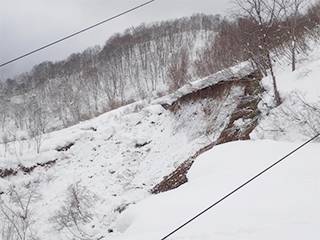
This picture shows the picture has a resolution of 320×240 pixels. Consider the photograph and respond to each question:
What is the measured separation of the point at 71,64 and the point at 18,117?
77.6ft

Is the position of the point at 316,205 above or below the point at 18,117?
below

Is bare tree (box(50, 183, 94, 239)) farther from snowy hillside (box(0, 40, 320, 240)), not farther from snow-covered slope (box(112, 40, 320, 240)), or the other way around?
snow-covered slope (box(112, 40, 320, 240))

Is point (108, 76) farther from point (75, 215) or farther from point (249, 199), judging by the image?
point (249, 199)

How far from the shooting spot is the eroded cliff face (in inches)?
382

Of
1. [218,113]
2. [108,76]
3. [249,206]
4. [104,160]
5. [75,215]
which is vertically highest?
[108,76]

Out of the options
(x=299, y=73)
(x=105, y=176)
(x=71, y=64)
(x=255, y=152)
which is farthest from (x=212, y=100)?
(x=71, y=64)

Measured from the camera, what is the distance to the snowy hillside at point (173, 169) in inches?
121

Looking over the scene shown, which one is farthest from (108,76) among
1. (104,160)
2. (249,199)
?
(249,199)

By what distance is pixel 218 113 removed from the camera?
1237cm

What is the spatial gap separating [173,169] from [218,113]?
3.67m

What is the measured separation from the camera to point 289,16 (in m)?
10.6

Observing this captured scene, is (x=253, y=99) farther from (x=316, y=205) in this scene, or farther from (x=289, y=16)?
(x=316, y=205)

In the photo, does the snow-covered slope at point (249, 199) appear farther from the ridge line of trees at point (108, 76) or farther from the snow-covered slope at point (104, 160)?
the ridge line of trees at point (108, 76)

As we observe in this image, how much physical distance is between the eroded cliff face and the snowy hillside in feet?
0.22
